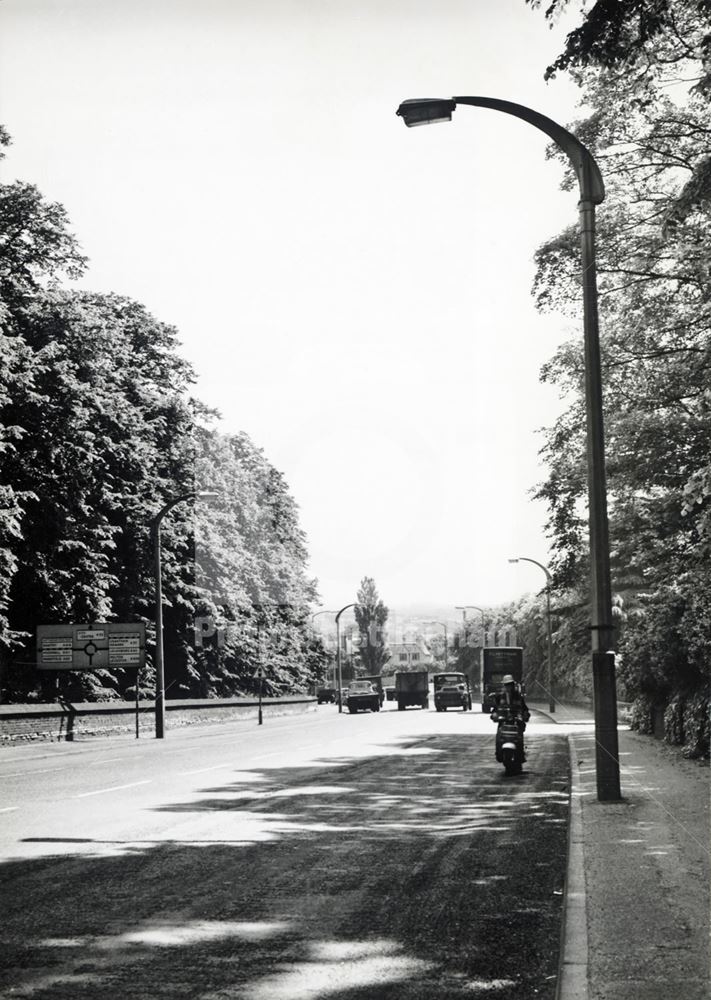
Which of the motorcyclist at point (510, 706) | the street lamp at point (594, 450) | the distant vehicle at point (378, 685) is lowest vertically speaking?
the distant vehicle at point (378, 685)

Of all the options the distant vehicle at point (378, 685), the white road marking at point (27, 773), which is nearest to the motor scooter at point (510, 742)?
the white road marking at point (27, 773)

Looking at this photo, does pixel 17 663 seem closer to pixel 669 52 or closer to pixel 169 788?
pixel 169 788

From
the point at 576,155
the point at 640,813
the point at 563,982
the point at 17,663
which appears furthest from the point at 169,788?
the point at 17,663

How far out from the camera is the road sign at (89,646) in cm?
3822

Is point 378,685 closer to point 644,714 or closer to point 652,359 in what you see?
point 644,714

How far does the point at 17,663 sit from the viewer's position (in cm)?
3784

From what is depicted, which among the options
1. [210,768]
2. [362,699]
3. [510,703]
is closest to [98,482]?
[210,768]

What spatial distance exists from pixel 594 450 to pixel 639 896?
660cm

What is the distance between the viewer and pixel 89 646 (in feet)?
129

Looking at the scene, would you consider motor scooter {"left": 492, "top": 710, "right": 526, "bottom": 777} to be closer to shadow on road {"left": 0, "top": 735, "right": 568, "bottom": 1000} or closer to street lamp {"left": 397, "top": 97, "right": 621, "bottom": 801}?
shadow on road {"left": 0, "top": 735, "right": 568, "bottom": 1000}

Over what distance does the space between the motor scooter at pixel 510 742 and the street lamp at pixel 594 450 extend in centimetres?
537

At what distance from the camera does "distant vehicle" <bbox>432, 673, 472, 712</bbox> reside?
6525cm

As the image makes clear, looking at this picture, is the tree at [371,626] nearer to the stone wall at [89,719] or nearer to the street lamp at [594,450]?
the stone wall at [89,719]

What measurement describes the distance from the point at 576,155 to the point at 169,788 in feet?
34.3
